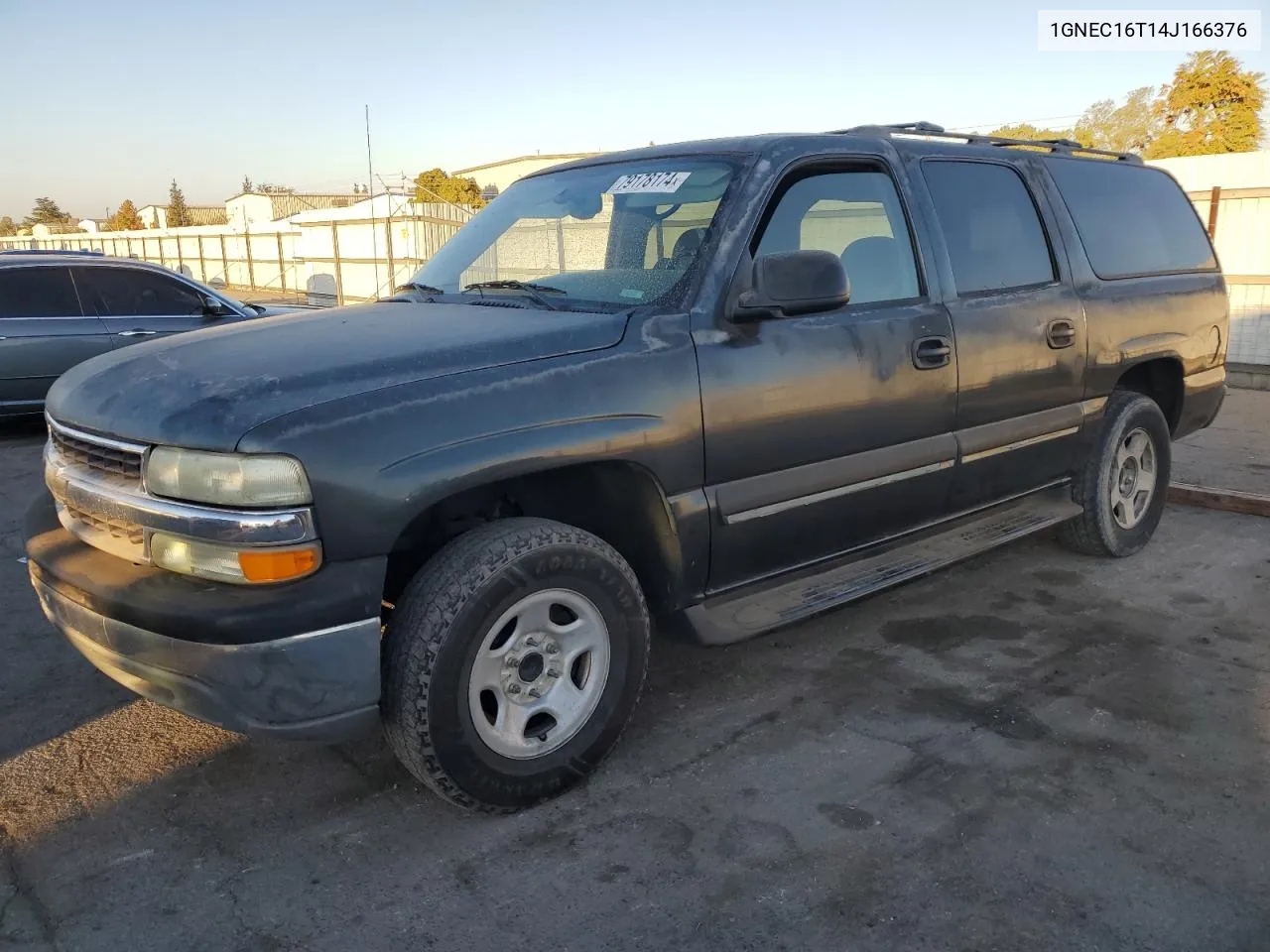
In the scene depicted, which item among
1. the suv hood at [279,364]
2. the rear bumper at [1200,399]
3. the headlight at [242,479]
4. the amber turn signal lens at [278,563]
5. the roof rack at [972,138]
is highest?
the roof rack at [972,138]

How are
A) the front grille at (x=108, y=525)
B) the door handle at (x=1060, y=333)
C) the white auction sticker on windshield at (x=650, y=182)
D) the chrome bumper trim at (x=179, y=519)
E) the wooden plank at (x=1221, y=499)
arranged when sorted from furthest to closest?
1. the wooden plank at (x=1221, y=499)
2. the door handle at (x=1060, y=333)
3. the white auction sticker on windshield at (x=650, y=182)
4. the front grille at (x=108, y=525)
5. the chrome bumper trim at (x=179, y=519)

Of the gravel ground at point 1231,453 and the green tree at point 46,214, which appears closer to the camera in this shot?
the gravel ground at point 1231,453

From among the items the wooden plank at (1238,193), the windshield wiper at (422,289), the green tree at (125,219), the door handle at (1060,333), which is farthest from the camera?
the green tree at (125,219)

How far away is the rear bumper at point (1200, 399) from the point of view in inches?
209

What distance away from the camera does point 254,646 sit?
242cm

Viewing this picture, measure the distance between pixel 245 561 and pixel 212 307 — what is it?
24.4 ft

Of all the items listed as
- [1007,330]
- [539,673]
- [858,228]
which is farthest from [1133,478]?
[539,673]

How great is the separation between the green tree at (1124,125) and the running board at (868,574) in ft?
128

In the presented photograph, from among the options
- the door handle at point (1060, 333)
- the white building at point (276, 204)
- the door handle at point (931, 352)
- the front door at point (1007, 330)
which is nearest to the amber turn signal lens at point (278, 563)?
the door handle at point (931, 352)

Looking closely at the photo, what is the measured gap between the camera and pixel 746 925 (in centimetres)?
241

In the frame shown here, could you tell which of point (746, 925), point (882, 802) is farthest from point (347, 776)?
point (882, 802)

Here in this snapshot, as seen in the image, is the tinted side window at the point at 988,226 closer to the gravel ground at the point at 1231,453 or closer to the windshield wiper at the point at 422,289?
the windshield wiper at the point at 422,289

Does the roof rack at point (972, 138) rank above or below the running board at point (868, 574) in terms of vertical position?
above

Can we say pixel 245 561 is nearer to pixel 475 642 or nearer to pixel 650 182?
pixel 475 642
